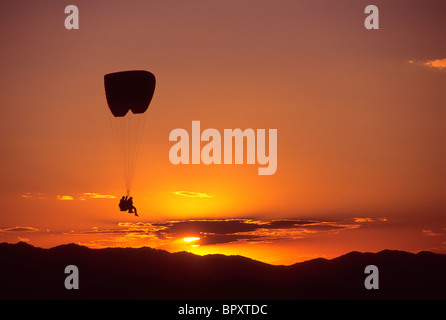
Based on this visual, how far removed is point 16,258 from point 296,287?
49758mm

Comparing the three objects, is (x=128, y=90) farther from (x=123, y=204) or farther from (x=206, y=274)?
(x=206, y=274)

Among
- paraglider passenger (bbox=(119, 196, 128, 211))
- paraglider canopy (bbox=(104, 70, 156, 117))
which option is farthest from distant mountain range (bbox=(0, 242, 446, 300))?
paraglider passenger (bbox=(119, 196, 128, 211))

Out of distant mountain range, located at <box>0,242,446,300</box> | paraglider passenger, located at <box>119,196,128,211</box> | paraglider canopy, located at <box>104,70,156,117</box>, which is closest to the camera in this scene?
paraglider passenger, located at <box>119,196,128,211</box>

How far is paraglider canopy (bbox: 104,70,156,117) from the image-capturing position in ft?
118

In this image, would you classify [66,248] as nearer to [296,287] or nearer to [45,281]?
[45,281]

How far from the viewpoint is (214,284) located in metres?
106

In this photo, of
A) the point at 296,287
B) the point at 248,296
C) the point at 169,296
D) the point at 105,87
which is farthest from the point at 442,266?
the point at 105,87

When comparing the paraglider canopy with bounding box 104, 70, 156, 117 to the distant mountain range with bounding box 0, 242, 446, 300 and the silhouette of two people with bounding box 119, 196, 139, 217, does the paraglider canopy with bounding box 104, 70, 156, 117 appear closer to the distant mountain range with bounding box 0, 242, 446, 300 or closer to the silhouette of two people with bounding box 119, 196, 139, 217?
the silhouette of two people with bounding box 119, 196, 139, 217

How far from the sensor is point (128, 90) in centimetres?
3581

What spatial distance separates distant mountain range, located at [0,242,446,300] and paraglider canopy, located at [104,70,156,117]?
65.2 meters

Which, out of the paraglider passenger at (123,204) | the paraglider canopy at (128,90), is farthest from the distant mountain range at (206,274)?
the paraglider passenger at (123,204)

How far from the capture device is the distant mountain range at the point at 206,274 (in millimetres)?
103562

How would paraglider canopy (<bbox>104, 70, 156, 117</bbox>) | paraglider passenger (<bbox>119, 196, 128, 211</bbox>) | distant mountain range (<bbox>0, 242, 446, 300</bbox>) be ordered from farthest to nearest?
distant mountain range (<bbox>0, 242, 446, 300</bbox>) < paraglider canopy (<bbox>104, 70, 156, 117</bbox>) < paraglider passenger (<bbox>119, 196, 128, 211</bbox>)
